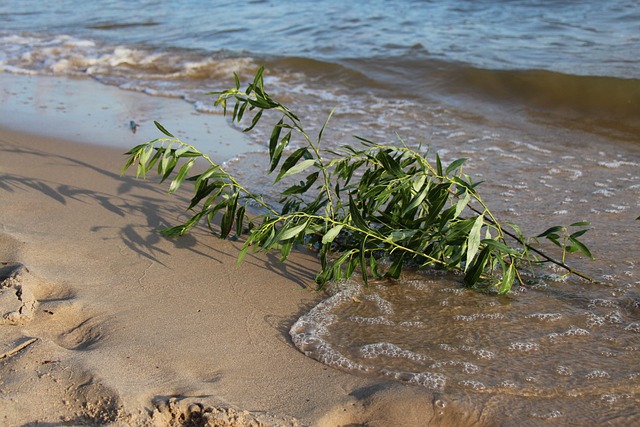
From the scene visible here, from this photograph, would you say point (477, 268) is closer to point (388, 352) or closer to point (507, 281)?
point (507, 281)

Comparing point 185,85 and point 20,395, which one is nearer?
point 20,395

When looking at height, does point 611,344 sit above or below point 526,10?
below

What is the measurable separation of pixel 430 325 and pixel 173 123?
3.96 metres

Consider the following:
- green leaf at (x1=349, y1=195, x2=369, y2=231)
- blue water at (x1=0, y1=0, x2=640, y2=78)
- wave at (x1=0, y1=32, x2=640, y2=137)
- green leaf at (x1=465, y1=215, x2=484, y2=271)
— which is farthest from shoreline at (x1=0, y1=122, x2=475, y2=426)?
blue water at (x1=0, y1=0, x2=640, y2=78)

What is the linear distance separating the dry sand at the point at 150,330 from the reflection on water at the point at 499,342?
138 mm

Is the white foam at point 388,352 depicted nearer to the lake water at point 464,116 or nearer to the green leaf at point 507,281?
the lake water at point 464,116

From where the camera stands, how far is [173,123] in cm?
629

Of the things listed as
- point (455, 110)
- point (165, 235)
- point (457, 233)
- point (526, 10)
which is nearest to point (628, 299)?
point (457, 233)

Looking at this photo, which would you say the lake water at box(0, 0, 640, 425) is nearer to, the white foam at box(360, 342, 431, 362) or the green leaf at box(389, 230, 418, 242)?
the white foam at box(360, 342, 431, 362)

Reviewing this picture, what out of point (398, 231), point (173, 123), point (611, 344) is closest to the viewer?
Result: point (611, 344)

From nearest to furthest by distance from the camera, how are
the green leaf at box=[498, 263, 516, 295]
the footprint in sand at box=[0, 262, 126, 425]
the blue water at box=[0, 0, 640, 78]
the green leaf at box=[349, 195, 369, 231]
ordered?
1. the footprint in sand at box=[0, 262, 126, 425]
2. the green leaf at box=[349, 195, 369, 231]
3. the green leaf at box=[498, 263, 516, 295]
4. the blue water at box=[0, 0, 640, 78]

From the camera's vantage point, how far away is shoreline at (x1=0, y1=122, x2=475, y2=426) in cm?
230

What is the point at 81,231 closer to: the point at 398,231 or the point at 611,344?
the point at 398,231

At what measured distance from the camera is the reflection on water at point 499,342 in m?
2.49
